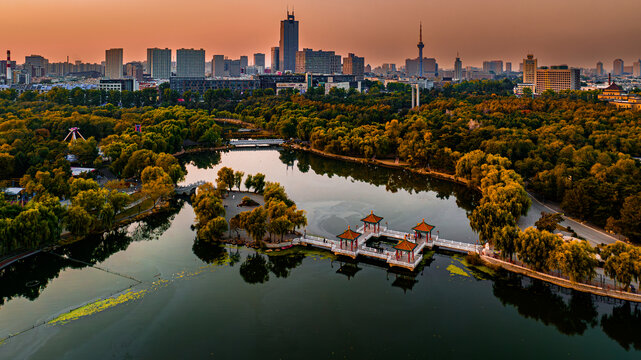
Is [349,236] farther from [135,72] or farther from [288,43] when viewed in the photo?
[288,43]

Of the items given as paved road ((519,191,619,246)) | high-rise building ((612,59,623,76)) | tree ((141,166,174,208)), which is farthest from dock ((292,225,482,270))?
high-rise building ((612,59,623,76))

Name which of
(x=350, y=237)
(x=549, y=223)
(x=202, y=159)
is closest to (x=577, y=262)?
(x=549, y=223)

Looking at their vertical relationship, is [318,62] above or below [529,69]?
above

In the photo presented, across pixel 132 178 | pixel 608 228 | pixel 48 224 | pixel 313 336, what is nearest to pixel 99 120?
pixel 132 178

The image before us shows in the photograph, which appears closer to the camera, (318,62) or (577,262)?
(577,262)

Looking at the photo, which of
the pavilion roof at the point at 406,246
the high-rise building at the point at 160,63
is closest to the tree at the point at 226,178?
the pavilion roof at the point at 406,246

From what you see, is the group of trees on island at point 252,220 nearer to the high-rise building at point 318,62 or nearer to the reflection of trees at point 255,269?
the reflection of trees at point 255,269

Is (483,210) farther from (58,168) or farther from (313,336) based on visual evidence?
(58,168)
